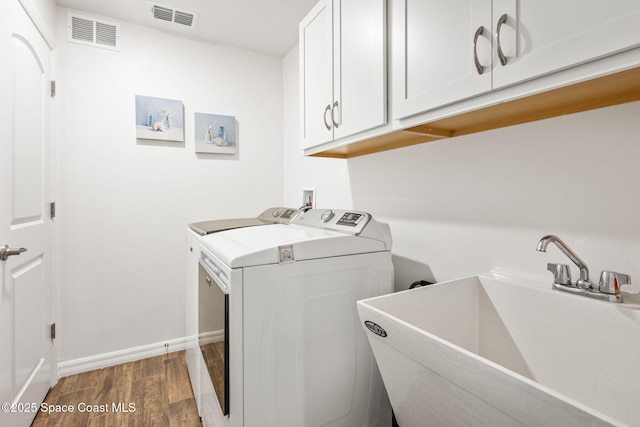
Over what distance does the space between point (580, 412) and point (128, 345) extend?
9.06 feet

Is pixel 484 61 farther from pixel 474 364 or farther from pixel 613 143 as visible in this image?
pixel 474 364

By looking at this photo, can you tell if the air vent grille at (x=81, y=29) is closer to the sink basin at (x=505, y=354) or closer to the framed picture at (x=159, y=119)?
the framed picture at (x=159, y=119)

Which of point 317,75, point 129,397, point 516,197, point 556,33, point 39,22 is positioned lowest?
point 129,397

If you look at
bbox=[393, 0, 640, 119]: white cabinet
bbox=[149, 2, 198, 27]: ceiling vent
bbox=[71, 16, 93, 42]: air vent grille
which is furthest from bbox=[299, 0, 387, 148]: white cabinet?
bbox=[71, 16, 93, 42]: air vent grille

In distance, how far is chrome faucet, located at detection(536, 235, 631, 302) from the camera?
82 centimetres

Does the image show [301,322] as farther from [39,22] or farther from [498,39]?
[39,22]

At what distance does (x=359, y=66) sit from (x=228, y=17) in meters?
1.45

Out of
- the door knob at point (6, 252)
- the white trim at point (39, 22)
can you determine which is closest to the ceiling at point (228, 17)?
the white trim at point (39, 22)

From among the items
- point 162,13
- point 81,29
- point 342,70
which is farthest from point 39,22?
point 342,70

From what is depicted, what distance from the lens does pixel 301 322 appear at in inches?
49.0

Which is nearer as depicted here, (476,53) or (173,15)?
(476,53)

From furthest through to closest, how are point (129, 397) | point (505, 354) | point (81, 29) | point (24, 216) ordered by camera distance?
1. point (81, 29)
2. point (129, 397)
3. point (24, 216)
4. point (505, 354)

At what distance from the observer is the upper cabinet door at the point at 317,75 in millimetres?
1542

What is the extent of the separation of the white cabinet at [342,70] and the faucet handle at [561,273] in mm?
759
